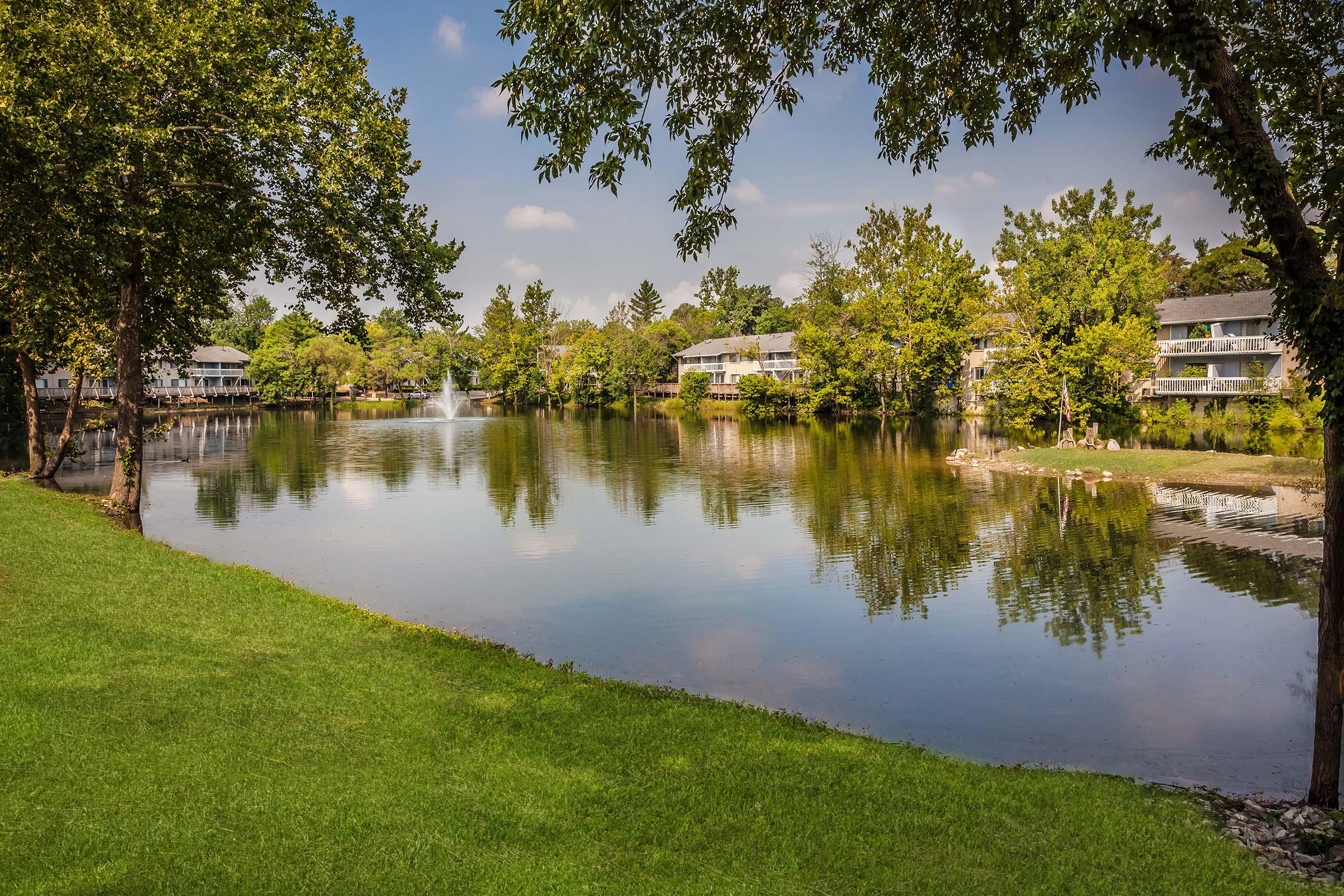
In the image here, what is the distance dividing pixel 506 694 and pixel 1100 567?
1613 cm

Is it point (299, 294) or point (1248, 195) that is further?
point (299, 294)

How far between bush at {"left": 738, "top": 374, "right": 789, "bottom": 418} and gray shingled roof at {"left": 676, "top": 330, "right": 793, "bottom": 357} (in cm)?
1151

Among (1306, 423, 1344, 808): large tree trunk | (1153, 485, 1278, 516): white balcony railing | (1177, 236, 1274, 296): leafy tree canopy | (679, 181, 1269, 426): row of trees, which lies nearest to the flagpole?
(679, 181, 1269, 426): row of trees

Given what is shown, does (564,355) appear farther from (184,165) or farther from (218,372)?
(184,165)

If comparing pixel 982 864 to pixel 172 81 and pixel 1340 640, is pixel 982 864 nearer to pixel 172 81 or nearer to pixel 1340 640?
pixel 1340 640

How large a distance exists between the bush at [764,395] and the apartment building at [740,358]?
512 centimetres

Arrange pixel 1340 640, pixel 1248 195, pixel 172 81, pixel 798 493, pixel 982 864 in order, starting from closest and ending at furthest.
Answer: pixel 982 864 → pixel 1248 195 → pixel 1340 640 → pixel 172 81 → pixel 798 493

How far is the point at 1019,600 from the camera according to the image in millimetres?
17484

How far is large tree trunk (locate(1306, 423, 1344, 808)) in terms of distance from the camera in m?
8.31

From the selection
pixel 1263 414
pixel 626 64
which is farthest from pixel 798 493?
pixel 1263 414

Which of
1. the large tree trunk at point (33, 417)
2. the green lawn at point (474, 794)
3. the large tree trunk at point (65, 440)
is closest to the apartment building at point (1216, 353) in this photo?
the green lawn at point (474, 794)

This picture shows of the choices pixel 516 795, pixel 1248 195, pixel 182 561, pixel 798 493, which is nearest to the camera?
pixel 516 795

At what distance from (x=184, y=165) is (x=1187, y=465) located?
36598 millimetres

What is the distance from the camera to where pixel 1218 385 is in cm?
5459
